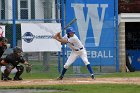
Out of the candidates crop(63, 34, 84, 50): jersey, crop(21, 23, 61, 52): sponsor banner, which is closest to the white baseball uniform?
crop(63, 34, 84, 50): jersey

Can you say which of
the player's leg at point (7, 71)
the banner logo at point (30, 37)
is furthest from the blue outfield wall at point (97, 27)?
the player's leg at point (7, 71)

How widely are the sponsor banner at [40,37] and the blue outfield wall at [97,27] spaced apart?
3.66ft

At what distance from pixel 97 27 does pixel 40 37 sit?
268cm

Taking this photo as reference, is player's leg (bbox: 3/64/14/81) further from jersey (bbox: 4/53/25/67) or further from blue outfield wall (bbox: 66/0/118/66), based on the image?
blue outfield wall (bbox: 66/0/118/66)

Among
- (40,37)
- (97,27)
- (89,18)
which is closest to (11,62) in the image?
(40,37)

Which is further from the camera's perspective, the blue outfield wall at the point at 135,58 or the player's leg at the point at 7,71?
the blue outfield wall at the point at 135,58

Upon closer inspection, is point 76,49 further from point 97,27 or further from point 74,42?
point 97,27

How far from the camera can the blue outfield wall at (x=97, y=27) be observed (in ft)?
70.4

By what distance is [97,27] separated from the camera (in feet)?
71.2

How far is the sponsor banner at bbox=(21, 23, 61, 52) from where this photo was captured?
21000mm

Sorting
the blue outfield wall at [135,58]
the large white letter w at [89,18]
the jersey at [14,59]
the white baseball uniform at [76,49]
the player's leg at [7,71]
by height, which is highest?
the large white letter w at [89,18]

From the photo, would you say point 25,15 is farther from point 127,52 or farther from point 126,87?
point 126,87

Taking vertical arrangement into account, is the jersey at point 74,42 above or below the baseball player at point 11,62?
above

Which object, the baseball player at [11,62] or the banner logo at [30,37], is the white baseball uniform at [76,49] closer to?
the baseball player at [11,62]
